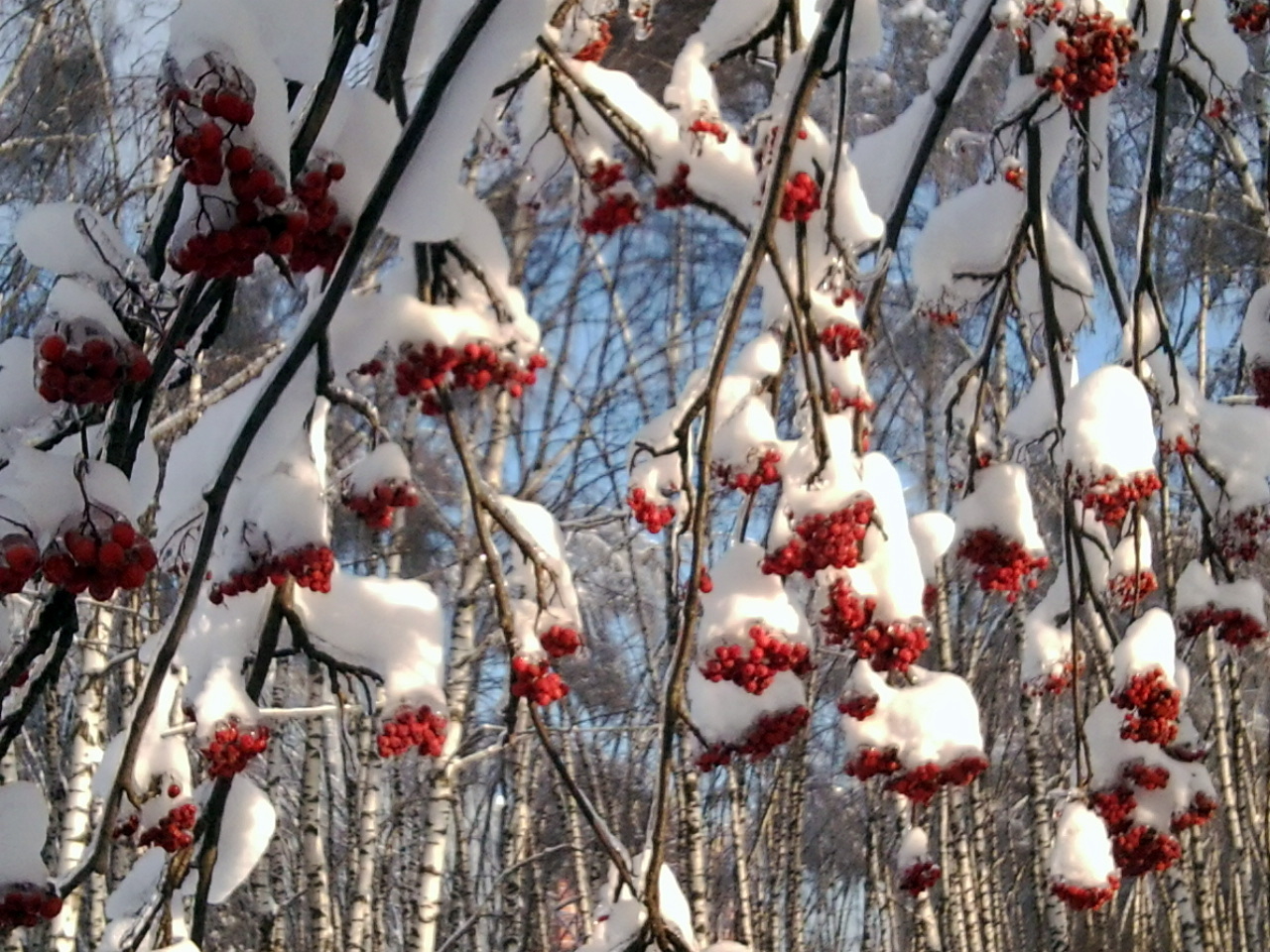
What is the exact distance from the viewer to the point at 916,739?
77.0 inches

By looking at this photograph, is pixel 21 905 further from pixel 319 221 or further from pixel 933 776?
pixel 933 776

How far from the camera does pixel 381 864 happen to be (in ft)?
30.1

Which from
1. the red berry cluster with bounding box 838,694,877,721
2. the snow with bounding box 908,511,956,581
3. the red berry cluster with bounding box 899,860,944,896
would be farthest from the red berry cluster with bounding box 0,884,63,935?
the red berry cluster with bounding box 899,860,944,896

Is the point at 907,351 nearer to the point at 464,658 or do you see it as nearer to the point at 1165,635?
the point at 464,658

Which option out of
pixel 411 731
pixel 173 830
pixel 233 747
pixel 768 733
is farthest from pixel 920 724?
pixel 173 830

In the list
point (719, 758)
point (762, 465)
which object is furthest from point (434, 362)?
point (719, 758)

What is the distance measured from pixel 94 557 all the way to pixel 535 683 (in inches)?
42.7

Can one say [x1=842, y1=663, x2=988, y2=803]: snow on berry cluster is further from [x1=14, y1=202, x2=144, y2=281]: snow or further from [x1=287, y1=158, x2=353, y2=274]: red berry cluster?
[x1=14, y1=202, x2=144, y2=281]: snow

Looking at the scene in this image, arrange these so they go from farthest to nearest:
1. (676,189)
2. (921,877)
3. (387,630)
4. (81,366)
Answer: (921,877) → (387,630) → (676,189) → (81,366)

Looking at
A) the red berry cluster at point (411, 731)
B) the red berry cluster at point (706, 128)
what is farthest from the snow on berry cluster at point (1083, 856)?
the red berry cluster at point (706, 128)

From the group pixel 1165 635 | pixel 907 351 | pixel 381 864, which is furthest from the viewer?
pixel 381 864

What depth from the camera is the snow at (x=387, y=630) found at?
6.13 ft

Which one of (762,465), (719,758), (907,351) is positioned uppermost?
(907,351)

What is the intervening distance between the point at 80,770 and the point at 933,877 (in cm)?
382
